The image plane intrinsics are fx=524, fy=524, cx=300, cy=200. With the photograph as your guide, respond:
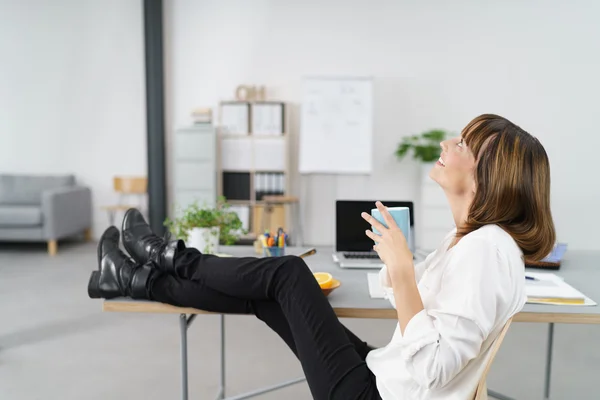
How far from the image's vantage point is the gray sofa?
5.08 meters

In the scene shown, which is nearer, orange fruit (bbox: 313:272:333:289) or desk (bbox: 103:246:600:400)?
desk (bbox: 103:246:600:400)

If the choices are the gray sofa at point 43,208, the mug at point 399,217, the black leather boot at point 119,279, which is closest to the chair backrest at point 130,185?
the gray sofa at point 43,208

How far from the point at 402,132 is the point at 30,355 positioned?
13.8 feet

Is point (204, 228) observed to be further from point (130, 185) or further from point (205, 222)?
point (130, 185)

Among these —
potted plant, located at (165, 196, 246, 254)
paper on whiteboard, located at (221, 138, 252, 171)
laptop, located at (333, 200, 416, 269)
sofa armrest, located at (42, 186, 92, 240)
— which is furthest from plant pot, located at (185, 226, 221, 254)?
sofa armrest, located at (42, 186, 92, 240)

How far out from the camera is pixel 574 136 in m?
5.56

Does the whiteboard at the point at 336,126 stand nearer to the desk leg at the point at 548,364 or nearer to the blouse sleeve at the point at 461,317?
the desk leg at the point at 548,364

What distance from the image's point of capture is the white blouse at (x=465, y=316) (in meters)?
1.04

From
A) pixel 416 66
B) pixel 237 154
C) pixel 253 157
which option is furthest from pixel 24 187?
pixel 416 66

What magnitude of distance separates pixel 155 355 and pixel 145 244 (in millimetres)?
1175

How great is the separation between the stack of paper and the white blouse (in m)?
0.45

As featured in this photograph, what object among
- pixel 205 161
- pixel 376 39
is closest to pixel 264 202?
pixel 205 161

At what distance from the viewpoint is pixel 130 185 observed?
5.83 meters

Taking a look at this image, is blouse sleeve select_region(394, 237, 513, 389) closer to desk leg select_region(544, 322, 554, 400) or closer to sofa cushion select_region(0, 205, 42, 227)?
desk leg select_region(544, 322, 554, 400)
